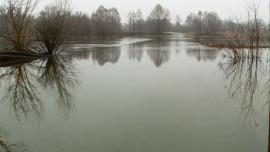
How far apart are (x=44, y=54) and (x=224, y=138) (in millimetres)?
12488

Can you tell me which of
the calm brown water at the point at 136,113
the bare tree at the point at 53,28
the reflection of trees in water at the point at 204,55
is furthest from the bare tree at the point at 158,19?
the calm brown water at the point at 136,113

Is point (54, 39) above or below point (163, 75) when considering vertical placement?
above

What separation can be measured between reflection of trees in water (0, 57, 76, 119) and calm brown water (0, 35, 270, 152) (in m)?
0.02

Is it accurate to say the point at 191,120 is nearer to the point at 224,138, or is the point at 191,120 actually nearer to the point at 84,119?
the point at 224,138

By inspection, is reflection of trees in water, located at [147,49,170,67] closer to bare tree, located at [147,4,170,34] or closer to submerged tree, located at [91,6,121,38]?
submerged tree, located at [91,6,121,38]

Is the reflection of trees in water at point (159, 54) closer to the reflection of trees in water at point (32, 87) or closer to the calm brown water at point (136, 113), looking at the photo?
the calm brown water at point (136, 113)

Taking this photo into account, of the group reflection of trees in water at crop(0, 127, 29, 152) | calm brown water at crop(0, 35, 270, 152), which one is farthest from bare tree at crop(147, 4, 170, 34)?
reflection of trees in water at crop(0, 127, 29, 152)

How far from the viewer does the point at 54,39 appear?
13969 mm

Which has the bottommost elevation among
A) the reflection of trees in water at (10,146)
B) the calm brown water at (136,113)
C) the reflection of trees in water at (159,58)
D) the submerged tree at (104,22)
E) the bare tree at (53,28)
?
the reflection of trees in water at (10,146)

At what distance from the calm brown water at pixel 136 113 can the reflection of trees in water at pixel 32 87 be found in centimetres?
2

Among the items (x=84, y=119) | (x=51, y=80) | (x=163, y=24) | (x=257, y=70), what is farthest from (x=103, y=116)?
(x=163, y=24)

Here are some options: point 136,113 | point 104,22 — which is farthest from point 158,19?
point 136,113

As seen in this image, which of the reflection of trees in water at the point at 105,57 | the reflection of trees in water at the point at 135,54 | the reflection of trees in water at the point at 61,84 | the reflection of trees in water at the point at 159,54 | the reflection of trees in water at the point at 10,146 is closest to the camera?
the reflection of trees in water at the point at 10,146

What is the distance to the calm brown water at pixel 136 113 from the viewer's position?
11.0 ft
